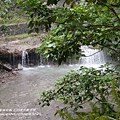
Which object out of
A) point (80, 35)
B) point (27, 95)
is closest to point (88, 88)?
point (80, 35)

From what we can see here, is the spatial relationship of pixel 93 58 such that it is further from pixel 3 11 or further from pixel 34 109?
pixel 34 109

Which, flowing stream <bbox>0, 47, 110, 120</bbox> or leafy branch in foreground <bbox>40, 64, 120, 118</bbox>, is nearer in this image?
leafy branch in foreground <bbox>40, 64, 120, 118</bbox>

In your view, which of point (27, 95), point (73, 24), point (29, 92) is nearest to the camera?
point (73, 24)

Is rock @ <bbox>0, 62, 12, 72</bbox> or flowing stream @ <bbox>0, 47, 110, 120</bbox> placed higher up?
rock @ <bbox>0, 62, 12, 72</bbox>

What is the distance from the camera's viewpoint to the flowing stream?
13.1ft

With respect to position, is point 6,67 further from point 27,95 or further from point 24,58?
point 27,95

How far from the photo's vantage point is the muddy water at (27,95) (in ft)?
13.0

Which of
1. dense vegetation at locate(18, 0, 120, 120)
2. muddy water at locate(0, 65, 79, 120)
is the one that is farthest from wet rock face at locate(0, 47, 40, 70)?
dense vegetation at locate(18, 0, 120, 120)

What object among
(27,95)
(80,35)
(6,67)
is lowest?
(27,95)

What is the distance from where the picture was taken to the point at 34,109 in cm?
421

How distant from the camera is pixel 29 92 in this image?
538 cm

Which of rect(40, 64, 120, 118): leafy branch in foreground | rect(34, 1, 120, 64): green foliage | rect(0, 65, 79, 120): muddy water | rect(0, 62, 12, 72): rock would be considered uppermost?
rect(34, 1, 120, 64): green foliage

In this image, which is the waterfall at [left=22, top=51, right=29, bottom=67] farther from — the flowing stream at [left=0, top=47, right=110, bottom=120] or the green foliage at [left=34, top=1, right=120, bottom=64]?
the green foliage at [left=34, top=1, right=120, bottom=64]

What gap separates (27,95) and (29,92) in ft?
0.77
